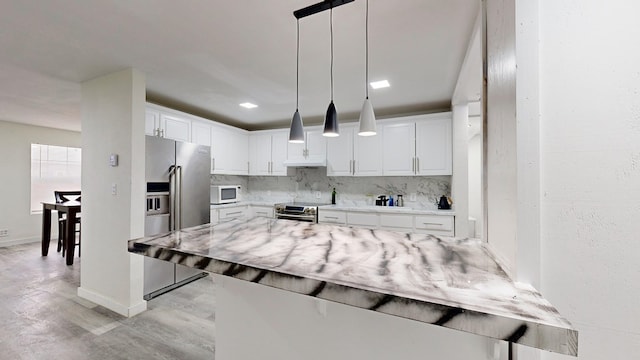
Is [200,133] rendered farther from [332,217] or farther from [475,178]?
[475,178]

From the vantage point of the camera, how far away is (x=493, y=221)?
1.14 meters

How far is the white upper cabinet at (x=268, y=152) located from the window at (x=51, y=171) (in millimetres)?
3723

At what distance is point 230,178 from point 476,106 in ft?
13.8

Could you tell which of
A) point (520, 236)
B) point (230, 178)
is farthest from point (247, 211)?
point (520, 236)

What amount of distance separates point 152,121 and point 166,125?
0.69 feet

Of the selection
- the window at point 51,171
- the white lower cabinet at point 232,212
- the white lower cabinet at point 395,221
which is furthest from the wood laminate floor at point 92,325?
the window at point 51,171

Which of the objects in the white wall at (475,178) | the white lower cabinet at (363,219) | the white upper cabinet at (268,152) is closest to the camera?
the white lower cabinet at (363,219)

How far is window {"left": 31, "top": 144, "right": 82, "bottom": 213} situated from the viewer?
553cm

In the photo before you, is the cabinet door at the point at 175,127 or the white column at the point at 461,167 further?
the cabinet door at the point at 175,127

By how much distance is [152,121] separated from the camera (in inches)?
131

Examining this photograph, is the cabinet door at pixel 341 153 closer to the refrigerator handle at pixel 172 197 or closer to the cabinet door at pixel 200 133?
the cabinet door at pixel 200 133

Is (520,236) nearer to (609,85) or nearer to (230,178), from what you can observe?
(609,85)

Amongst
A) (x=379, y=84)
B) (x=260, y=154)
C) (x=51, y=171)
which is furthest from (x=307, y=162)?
(x=51, y=171)

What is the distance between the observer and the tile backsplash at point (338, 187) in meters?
4.09
